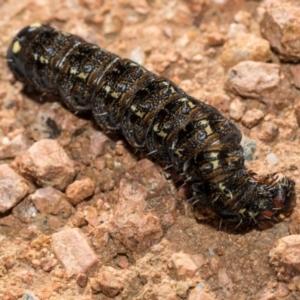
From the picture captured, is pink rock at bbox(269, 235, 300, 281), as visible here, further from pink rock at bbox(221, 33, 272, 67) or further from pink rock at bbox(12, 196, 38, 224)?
pink rock at bbox(12, 196, 38, 224)

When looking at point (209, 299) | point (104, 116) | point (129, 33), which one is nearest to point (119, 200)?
point (104, 116)

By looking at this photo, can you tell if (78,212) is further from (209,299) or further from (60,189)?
(209,299)

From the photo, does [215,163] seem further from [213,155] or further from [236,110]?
[236,110]

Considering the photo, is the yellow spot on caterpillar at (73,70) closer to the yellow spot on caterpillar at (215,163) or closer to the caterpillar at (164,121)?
the caterpillar at (164,121)

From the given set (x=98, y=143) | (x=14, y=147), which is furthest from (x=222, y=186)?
(x=14, y=147)

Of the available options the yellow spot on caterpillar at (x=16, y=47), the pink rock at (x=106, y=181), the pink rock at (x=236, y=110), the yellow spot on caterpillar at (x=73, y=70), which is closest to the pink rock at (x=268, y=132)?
the pink rock at (x=236, y=110)

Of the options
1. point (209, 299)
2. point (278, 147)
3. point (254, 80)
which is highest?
point (254, 80)
